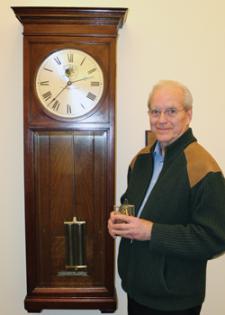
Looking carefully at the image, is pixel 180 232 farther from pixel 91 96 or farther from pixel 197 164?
pixel 91 96

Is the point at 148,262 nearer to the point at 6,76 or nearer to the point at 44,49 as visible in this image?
the point at 44,49

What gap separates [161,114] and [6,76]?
0.94m

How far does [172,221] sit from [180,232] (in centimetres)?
6

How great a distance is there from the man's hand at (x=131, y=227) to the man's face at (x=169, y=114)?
0.30 meters

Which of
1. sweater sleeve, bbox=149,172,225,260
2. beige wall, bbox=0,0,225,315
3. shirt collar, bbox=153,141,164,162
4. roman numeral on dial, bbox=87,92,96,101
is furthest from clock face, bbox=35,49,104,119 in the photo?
sweater sleeve, bbox=149,172,225,260

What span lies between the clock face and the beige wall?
21 centimetres

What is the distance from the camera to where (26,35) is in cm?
157

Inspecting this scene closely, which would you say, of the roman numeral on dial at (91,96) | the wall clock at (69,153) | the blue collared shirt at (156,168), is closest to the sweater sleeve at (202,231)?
the blue collared shirt at (156,168)

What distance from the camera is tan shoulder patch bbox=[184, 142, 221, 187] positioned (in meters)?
1.09

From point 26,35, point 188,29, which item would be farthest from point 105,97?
point 188,29

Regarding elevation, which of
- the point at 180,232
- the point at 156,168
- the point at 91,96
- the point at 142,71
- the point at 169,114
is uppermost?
the point at 142,71

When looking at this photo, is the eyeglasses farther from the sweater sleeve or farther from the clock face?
the clock face

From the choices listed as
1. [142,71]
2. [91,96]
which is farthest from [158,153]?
[142,71]

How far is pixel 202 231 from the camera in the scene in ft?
3.46
